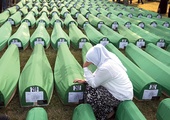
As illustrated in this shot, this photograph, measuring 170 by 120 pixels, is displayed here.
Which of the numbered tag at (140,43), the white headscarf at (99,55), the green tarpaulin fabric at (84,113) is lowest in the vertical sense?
the numbered tag at (140,43)

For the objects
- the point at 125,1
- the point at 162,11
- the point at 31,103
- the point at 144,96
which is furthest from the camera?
the point at 125,1

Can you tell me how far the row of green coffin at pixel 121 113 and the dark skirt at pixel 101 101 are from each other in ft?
0.30

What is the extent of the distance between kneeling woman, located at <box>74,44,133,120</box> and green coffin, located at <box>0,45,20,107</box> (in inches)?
50.6

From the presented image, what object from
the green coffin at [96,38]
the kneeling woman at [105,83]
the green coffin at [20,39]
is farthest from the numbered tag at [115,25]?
the kneeling woman at [105,83]

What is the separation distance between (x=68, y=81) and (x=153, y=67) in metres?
1.99

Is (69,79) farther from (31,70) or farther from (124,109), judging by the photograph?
(124,109)

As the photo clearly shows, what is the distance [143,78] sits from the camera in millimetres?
3971

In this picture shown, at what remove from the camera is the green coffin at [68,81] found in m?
3.56

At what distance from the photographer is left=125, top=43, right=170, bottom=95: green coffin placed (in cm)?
419

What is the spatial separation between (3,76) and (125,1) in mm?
13464

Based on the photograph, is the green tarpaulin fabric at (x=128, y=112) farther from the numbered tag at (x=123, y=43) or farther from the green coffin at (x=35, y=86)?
the numbered tag at (x=123, y=43)

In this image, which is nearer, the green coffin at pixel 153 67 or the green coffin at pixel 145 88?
the green coffin at pixel 145 88

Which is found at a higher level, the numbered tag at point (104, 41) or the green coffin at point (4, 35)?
the green coffin at point (4, 35)

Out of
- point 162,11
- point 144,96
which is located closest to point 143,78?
point 144,96
